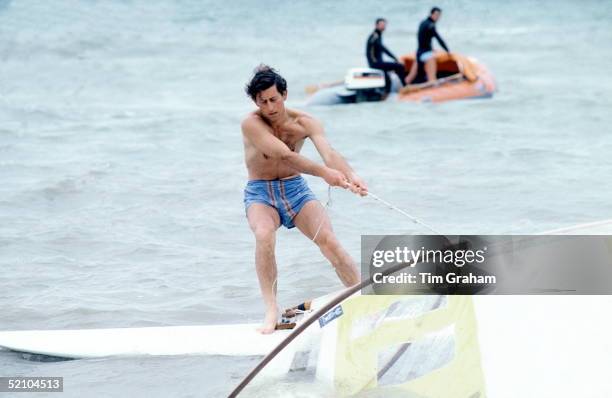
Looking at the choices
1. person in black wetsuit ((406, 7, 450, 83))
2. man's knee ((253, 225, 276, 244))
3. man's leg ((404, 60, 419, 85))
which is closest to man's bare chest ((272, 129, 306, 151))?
man's knee ((253, 225, 276, 244))

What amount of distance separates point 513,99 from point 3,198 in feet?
34.8

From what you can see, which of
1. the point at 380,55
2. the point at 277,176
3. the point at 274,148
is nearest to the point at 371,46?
the point at 380,55

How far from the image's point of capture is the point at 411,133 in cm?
1583

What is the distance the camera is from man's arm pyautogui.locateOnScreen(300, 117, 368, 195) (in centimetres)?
548

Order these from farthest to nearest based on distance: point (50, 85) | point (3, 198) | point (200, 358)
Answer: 1. point (50, 85)
2. point (3, 198)
3. point (200, 358)

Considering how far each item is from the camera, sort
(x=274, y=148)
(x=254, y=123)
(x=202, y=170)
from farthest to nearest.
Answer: (x=202, y=170) → (x=254, y=123) → (x=274, y=148)

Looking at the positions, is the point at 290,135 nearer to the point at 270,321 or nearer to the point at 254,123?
the point at 254,123

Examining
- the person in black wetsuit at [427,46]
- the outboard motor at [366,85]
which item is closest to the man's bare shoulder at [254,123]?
the person in black wetsuit at [427,46]

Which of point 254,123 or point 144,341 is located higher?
point 254,123

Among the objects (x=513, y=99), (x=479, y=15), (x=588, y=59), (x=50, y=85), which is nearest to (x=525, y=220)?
(x=513, y=99)

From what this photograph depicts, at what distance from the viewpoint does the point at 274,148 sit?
5797mm

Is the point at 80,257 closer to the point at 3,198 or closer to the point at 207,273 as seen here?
the point at 207,273

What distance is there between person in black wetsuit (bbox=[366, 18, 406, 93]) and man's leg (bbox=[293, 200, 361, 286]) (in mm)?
11055

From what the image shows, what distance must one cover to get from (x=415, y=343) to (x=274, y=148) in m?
1.83
